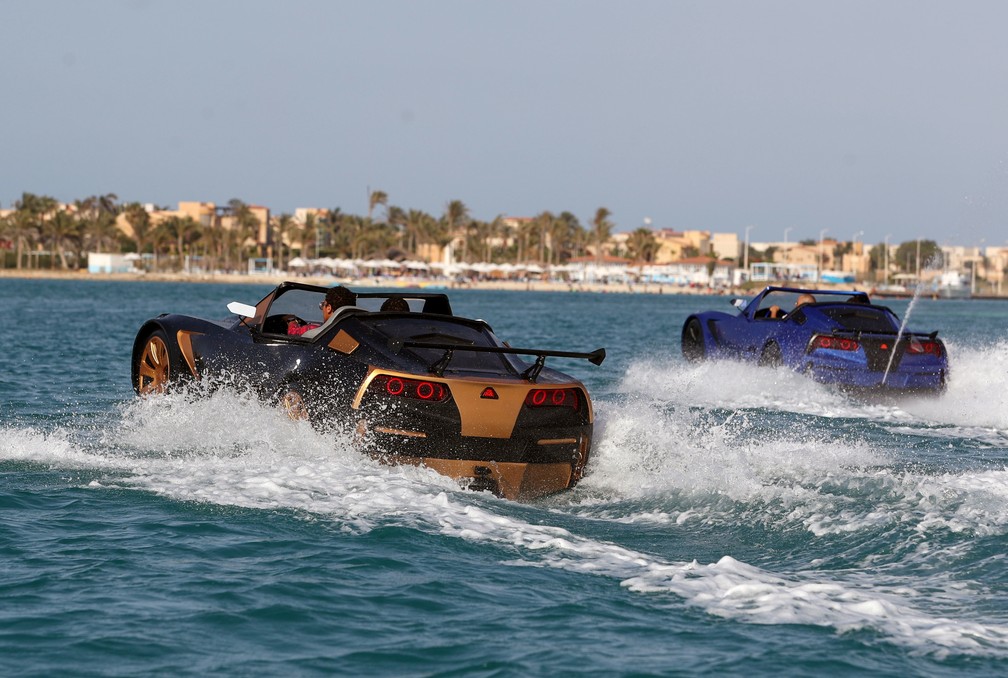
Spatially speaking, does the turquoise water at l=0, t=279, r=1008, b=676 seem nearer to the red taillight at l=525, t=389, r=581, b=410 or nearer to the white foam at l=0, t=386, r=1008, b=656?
the white foam at l=0, t=386, r=1008, b=656

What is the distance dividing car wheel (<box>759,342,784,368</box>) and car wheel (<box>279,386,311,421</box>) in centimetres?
980

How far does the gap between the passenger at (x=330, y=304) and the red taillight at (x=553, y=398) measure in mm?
2816

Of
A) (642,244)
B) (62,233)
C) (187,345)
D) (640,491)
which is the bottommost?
(640,491)

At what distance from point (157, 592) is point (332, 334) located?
155 inches

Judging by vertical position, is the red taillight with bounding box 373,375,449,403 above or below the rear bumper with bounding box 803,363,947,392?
above

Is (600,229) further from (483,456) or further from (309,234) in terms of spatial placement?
(483,456)

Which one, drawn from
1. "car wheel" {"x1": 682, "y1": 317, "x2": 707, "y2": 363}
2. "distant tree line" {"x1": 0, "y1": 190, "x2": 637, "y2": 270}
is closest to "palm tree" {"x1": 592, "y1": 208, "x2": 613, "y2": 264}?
"distant tree line" {"x1": 0, "y1": 190, "x2": 637, "y2": 270}

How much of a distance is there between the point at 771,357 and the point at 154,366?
9294 millimetres

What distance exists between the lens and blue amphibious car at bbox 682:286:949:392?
1684 cm

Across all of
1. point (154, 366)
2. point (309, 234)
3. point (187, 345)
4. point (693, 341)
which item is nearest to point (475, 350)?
point (187, 345)

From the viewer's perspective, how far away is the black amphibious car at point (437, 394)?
900 cm

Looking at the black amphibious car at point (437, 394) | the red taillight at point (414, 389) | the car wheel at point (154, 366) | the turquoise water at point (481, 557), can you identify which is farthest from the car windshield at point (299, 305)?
the red taillight at point (414, 389)

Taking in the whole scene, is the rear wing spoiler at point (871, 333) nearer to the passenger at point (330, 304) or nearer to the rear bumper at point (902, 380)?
the rear bumper at point (902, 380)

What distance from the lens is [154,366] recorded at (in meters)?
12.3
